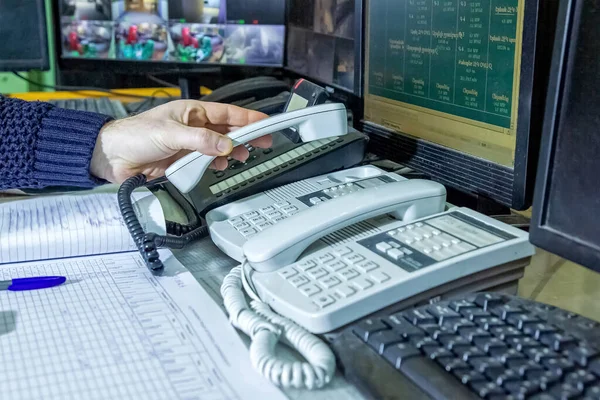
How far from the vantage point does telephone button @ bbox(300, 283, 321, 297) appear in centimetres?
59

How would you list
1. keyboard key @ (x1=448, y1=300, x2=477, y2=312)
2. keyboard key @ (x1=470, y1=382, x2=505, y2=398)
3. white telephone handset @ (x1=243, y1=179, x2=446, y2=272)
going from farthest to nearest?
1. white telephone handset @ (x1=243, y1=179, x2=446, y2=272)
2. keyboard key @ (x1=448, y1=300, x2=477, y2=312)
3. keyboard key @ (x1=470, y1=382, x2=505, y2=398)

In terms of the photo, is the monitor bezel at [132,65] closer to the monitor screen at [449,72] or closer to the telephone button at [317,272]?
the monitor screen at [449,72]

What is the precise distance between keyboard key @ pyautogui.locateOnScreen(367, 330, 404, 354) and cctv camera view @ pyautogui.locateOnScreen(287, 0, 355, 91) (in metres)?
0.61

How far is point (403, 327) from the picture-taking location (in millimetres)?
532

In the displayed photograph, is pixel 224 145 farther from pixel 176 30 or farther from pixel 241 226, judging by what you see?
pixel 176 30

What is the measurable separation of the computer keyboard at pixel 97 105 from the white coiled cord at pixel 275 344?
36.3 inches

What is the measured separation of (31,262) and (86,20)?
2.83 ft

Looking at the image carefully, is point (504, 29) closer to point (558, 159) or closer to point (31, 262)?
point (558, 159)

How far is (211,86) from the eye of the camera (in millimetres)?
1593

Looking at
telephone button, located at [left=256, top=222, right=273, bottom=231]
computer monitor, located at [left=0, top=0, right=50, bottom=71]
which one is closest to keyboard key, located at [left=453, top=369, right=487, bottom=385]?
telephone button, located at [left=256, top=222, right=273, bottom=231]

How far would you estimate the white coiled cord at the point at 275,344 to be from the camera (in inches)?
20.1

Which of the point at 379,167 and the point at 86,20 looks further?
the point at 86,20

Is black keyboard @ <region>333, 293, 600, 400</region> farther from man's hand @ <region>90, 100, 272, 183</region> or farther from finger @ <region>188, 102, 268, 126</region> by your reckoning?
finger @ <region>188, 102, 268, 126</region>

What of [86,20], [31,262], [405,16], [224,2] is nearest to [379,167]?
[405,16]
